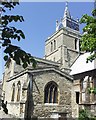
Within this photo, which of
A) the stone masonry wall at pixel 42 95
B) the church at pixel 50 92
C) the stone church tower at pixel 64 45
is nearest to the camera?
the church at pixel 50 92

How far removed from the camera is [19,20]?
7.51 feet

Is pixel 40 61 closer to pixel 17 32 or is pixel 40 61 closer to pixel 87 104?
pixel 87 104

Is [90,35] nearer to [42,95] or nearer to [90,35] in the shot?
[90,35]

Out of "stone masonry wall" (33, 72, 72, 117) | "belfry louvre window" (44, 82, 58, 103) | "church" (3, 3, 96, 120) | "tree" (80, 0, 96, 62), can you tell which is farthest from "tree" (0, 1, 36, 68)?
"belfry louvre window" (44, 82, 58, 103)

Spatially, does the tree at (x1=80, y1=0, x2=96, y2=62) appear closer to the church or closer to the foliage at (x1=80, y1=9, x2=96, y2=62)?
the foliage at (x1=80, y1=9, x2=96, y2=62)

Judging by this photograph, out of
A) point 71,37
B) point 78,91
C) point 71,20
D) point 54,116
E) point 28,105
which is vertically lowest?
point 54,116

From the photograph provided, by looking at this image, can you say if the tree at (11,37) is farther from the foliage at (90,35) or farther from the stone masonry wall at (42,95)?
the stone masonry wall at (42,95)

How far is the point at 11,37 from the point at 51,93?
1938 centimetres

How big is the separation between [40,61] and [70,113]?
38.7 ft

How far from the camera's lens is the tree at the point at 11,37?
216 centimetres

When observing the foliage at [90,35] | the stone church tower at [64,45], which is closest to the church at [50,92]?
the foliage at [90,35]

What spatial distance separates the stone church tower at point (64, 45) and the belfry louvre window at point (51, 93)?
37.9ft

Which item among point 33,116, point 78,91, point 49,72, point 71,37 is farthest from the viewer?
point 71,37


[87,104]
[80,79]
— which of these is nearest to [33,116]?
[87,104]
